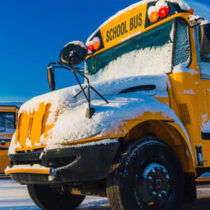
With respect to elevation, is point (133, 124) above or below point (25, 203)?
above

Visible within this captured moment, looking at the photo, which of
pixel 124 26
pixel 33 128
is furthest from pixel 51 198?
pixel 124 26

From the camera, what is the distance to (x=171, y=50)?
418 centimetres

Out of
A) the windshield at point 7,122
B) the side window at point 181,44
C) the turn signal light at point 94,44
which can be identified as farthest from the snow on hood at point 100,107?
the windshield at point 7,122

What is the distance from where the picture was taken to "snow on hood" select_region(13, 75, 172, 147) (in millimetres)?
3273

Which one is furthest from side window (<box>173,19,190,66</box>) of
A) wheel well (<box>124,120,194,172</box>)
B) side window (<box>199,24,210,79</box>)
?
wheel well (<box>124,120,194,172</box>)

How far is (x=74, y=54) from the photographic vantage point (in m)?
3.40

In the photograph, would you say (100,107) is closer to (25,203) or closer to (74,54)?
(74,54)

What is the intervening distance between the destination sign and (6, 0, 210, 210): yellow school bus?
0.6 inches

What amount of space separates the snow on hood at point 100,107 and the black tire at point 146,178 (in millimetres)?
316

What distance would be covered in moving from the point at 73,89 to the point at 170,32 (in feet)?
4.45

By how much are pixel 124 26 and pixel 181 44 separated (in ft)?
3.12

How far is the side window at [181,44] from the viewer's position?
13.5 feet

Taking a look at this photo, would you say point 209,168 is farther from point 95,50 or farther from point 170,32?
point 95,50

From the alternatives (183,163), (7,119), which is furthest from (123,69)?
(7,119)
